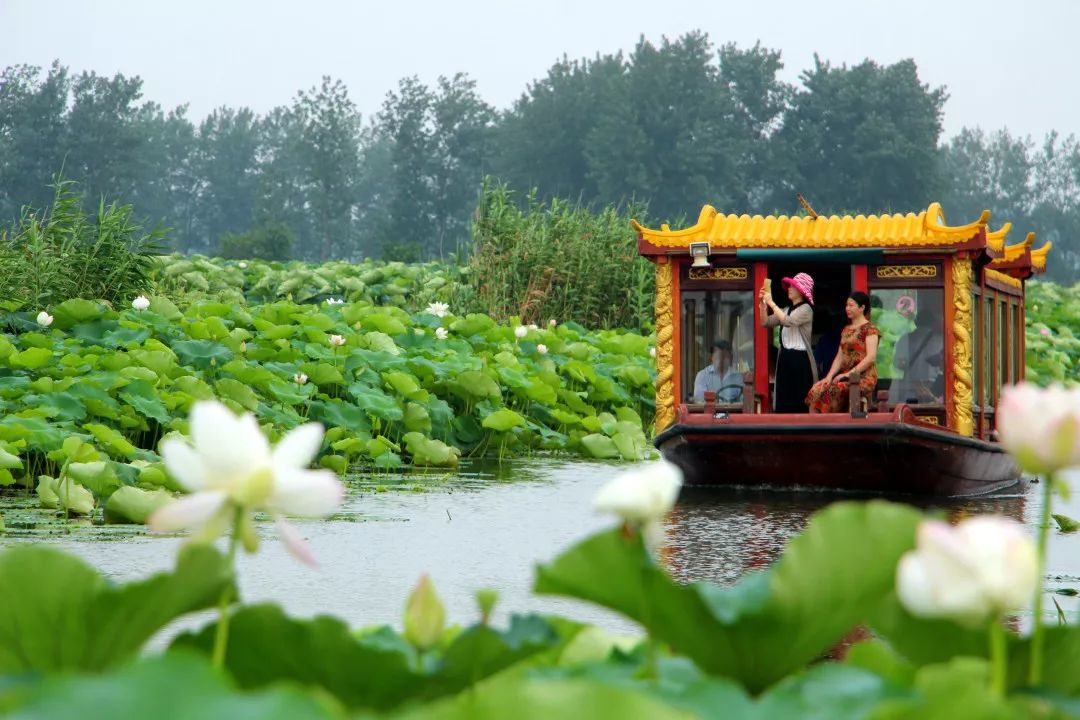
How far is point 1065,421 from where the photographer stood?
4.91ft

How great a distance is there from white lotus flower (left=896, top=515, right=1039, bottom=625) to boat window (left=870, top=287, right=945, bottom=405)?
30.1 feet

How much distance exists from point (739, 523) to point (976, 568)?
7251 millimetres

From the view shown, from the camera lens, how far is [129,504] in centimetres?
705

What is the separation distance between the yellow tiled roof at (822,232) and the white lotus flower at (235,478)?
28.7 ft

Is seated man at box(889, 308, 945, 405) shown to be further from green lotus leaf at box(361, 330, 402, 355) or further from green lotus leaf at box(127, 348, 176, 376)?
green lotus leaf at box(127, 348, 176, 376)

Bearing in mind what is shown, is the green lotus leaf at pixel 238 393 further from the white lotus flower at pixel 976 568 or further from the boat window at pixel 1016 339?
the white lotus flower at pixel 976 568

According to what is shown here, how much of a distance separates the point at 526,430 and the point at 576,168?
176ft

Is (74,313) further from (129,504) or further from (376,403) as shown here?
(129,504)

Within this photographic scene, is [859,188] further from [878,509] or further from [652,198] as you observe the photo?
[878,509]

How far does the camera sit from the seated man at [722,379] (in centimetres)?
1081

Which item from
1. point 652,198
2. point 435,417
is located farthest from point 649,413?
point 652,198

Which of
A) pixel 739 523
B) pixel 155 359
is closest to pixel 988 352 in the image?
pixel 739 523

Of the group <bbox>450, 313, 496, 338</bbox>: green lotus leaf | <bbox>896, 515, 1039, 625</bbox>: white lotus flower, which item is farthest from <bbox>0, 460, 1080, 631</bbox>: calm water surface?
<bbox>450, 313, 496, 338</bbox>: green lotus leaf

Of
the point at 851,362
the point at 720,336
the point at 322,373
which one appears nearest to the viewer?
the point at 851,362
